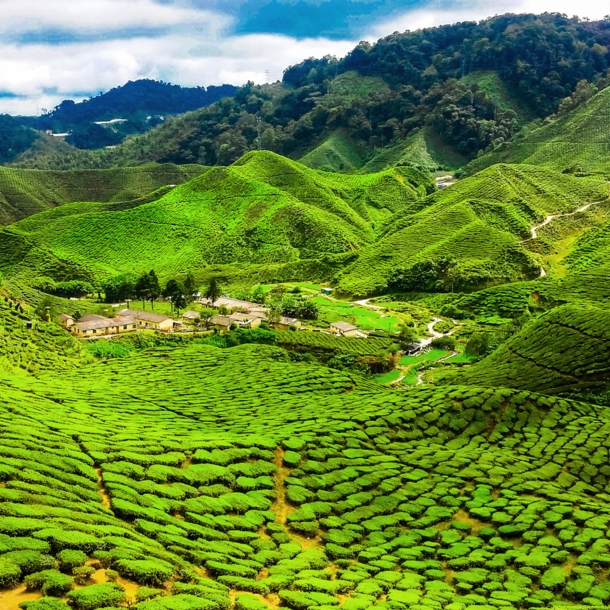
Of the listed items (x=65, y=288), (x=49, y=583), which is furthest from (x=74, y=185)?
(x=49, y=583)

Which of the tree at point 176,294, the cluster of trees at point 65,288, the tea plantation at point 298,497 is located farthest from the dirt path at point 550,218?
the cluster of trees at point 65,288

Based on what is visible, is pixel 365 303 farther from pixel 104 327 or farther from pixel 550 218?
pixel 550 218

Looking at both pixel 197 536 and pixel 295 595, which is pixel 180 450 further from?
pixel 295 595

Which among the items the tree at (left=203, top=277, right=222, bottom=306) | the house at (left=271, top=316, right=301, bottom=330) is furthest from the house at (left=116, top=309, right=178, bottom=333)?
the house at (left=271, top=316, right=301, bottom=330)

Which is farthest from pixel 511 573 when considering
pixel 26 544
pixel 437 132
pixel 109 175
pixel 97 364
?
pixel 109 175

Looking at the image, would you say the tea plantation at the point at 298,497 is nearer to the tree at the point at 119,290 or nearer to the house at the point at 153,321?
the house at the point at 153,321
